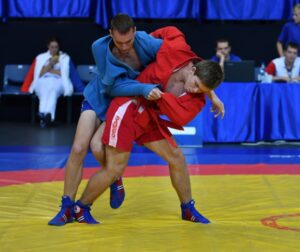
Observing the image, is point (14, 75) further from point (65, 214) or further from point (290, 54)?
point (65, 214)

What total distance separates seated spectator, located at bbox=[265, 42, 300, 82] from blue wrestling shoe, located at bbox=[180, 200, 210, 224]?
15.5 ft

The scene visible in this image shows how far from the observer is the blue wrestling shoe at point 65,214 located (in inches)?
171

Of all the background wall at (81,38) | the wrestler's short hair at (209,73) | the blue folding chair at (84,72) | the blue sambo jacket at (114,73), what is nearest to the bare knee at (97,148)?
the blue sambo jacket at (114,73)

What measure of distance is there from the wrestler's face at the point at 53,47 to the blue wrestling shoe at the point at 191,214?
618 centimetres

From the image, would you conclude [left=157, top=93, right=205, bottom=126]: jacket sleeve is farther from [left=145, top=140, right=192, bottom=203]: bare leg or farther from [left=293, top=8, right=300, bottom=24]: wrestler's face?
[left=293, top=8, right=300, bottom=24]: wrestler's face

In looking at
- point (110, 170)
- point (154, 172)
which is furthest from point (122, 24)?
point (154, 172)

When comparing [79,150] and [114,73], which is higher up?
[114,73]

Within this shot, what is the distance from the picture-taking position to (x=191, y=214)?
4.52m

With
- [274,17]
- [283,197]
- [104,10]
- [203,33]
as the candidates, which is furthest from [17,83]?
[283,197]

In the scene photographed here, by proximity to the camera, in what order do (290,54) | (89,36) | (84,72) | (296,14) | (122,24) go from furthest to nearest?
1. (89,36)
2. (84,72)
3. (296,14)
4. (290,54)
5. (122,24)

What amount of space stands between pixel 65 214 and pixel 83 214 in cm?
12

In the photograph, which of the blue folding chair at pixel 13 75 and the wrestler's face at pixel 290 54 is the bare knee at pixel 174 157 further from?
the blue folding chair at pixel 13 75

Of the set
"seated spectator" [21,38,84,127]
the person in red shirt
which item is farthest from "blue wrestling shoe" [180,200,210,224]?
"seated spectator" [21,38,84,127]

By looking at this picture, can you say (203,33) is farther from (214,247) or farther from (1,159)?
(214,247)
